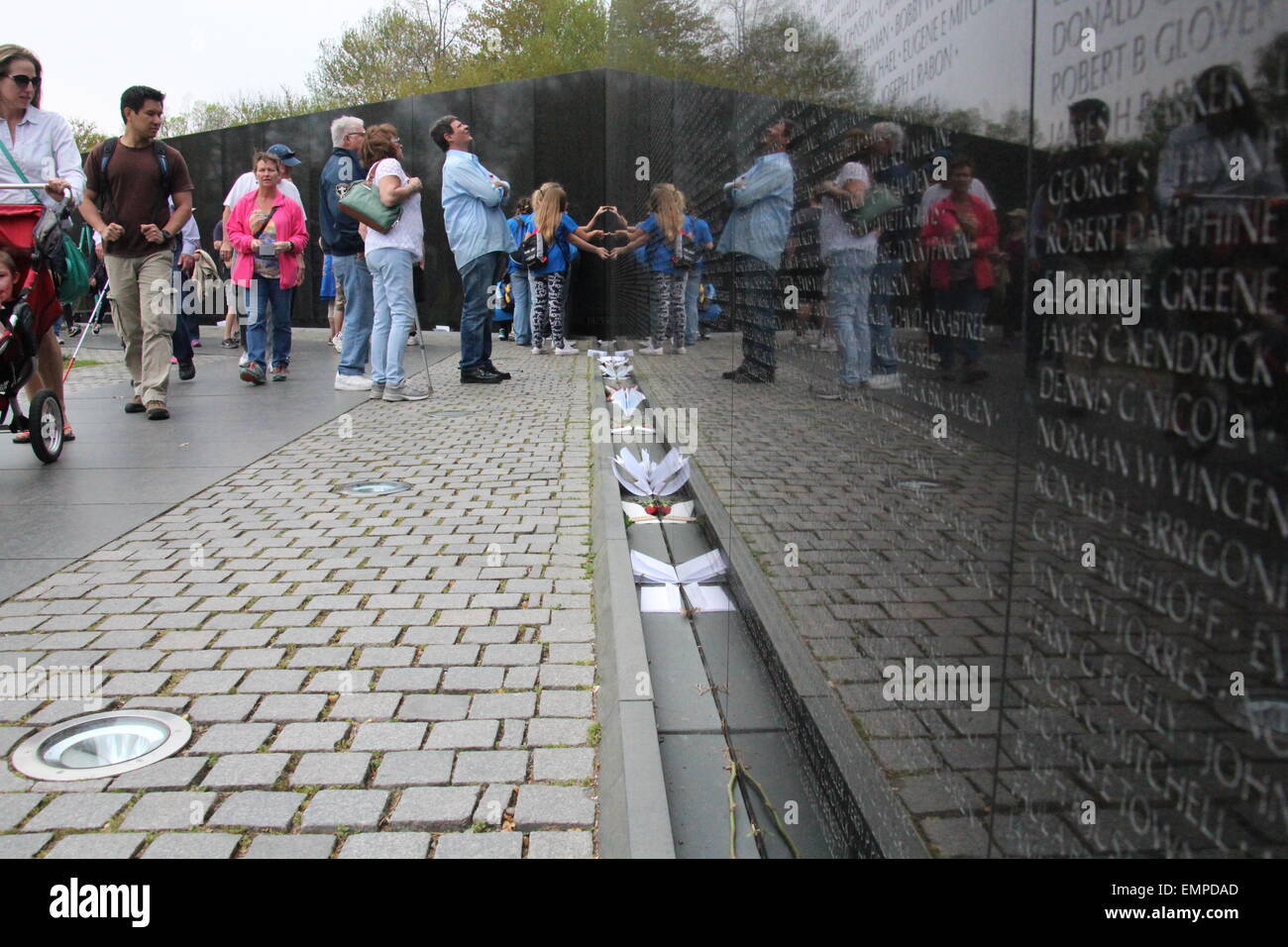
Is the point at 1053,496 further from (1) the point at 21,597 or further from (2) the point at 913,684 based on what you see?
(1) the point at 21,597

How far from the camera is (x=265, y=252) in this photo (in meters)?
11.4

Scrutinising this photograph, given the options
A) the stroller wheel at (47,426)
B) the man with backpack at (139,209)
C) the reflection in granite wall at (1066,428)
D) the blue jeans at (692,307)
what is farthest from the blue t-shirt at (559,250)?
the reflection in granite wall at (1066,428)

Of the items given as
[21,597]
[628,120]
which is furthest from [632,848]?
[628,120]

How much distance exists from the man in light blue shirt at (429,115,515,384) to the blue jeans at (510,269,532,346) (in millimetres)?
5627

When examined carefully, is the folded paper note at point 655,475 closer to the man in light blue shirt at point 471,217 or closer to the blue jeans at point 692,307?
the blue jeans at point 692,307

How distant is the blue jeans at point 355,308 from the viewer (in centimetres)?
1116

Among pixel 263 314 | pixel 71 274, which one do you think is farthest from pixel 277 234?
pixel 71 274

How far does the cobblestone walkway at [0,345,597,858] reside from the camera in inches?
111

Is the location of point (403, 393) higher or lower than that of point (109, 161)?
lower

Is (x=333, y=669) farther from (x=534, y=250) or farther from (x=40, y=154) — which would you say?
(x=534, y=250)

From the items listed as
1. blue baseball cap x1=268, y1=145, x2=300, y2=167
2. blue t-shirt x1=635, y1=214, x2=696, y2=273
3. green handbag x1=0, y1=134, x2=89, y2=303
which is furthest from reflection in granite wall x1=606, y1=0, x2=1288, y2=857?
blue baseball cap x1=268, y1=145, x2=300, y2=167

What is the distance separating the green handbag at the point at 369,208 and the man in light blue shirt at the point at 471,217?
4.11 ft

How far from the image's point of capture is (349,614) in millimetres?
4477

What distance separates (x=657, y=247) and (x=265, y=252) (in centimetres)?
531
